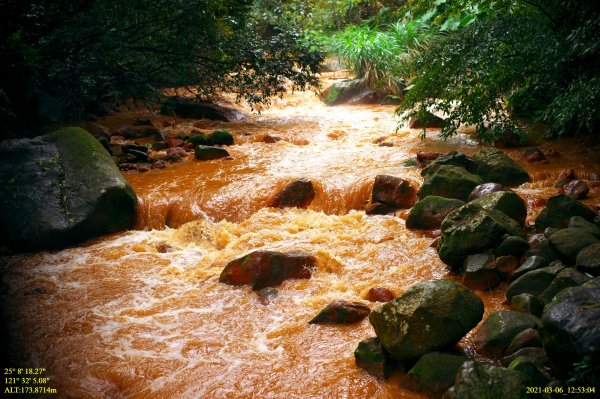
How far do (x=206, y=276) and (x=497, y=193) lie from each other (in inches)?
124

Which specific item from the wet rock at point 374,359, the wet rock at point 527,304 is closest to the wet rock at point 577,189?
the wet rock at point 527,304

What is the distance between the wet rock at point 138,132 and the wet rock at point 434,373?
7.88 meters

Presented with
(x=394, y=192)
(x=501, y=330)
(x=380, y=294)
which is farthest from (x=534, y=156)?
(x=501, y=330)

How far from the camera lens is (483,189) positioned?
18.0ft

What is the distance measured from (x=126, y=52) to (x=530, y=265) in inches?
286

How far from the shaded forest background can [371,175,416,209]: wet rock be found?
1.15 meters

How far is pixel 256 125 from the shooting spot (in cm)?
1077

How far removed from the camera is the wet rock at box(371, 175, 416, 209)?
6.09 metres

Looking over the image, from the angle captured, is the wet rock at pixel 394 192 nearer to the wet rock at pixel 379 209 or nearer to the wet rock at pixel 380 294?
the wet rock at pixel 379 209

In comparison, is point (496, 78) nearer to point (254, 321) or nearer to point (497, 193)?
point (497, 193)

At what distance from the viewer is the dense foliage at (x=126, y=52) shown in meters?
6.00

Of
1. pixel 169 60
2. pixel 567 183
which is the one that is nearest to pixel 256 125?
pixel 169 60

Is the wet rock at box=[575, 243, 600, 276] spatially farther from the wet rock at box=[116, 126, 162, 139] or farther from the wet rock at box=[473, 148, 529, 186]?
the wet rock at box=[116, 126, 162, 139]

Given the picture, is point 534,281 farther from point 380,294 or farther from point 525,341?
point 380,294
